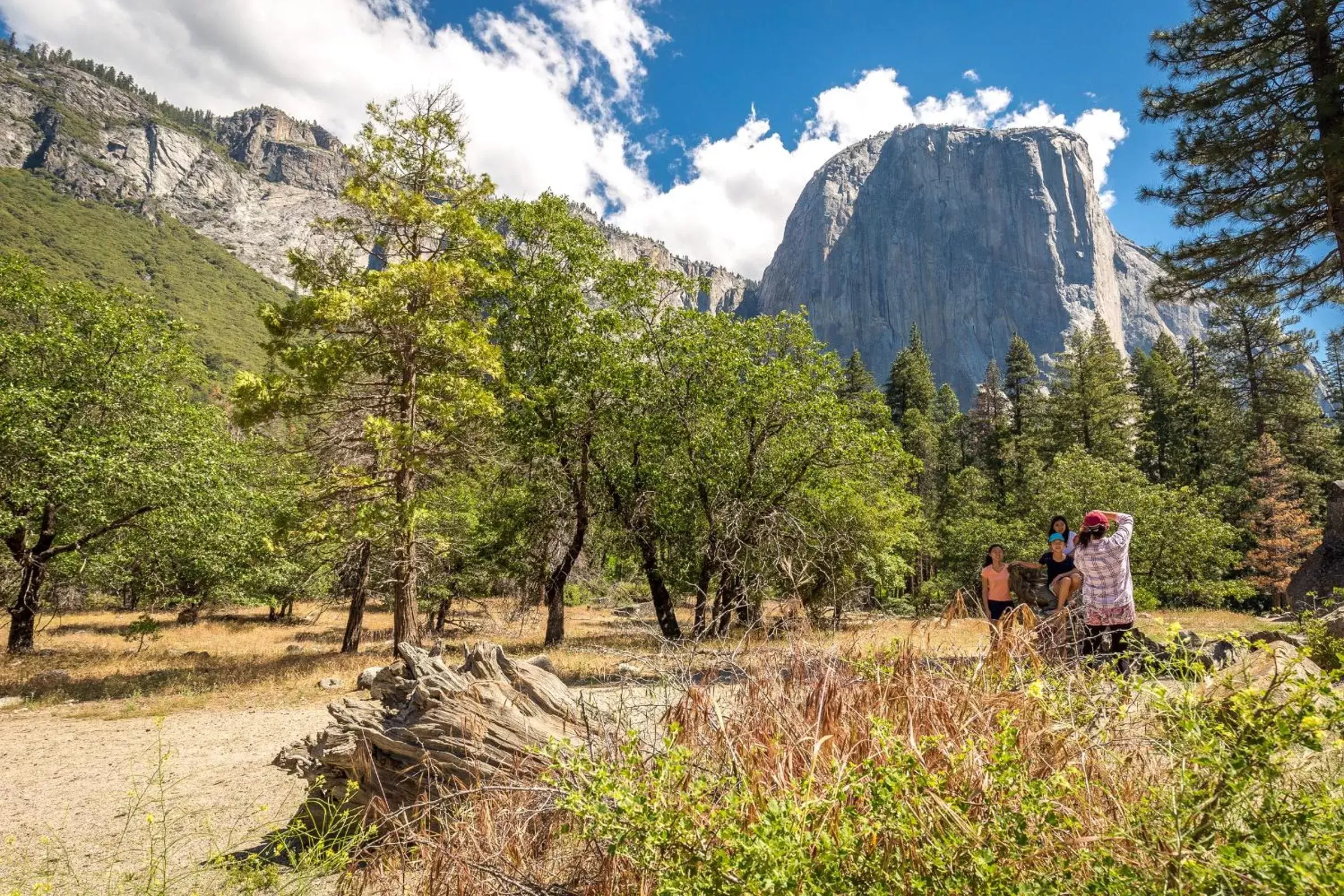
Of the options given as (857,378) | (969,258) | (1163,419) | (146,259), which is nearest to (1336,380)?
(1163,419)

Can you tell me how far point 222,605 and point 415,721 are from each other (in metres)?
39.4

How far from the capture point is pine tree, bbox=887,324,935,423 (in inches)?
1993

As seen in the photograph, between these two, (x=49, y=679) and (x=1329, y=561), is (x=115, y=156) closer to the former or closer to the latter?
(x=49, y=679)

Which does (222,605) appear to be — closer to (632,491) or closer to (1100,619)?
(632,491)

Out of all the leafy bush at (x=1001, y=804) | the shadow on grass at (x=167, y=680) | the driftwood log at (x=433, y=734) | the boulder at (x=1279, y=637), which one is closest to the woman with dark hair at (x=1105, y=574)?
the boulder at (x=1279, y=637)

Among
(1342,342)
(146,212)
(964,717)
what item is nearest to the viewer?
(964,717)

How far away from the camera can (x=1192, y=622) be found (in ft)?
61.9

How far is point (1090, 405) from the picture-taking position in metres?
36.3

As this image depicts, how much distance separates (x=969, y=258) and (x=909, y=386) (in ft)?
352

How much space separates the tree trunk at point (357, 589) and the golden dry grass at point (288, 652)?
68 centimetres

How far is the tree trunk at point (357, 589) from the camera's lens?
14.5m

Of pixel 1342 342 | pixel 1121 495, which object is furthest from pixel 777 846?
pixel 1121 495

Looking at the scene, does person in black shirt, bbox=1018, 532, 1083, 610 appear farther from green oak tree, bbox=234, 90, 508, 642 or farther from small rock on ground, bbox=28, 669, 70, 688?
small rock on ground, bbox=28, 669, 70, 688

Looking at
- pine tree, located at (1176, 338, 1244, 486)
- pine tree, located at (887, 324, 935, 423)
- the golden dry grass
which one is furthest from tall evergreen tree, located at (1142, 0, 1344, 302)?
pine tree, located at (887, 324, 935, 423)
